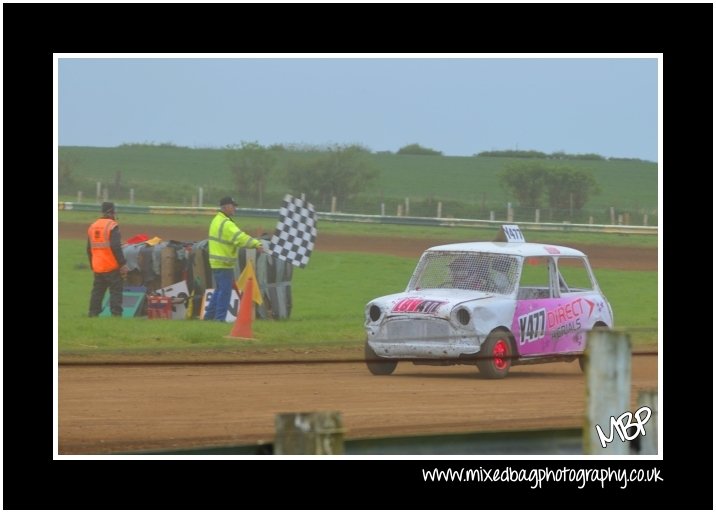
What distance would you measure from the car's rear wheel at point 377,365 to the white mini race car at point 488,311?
10 mm

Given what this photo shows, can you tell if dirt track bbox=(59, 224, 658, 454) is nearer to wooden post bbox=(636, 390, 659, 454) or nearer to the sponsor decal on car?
the sponsor decal on car

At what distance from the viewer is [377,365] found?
1155 cm

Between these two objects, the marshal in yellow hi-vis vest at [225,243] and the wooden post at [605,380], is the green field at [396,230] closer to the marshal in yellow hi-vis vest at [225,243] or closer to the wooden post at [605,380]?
the marshal in yellow hi-vis vest at [225,243]

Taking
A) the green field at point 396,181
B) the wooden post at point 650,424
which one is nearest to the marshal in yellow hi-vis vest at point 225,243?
the green field at point 396,181

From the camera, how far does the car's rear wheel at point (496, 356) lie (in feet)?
35.4

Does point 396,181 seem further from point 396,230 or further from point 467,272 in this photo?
point 467,272

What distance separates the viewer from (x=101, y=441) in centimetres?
812

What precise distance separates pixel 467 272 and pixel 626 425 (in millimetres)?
6495

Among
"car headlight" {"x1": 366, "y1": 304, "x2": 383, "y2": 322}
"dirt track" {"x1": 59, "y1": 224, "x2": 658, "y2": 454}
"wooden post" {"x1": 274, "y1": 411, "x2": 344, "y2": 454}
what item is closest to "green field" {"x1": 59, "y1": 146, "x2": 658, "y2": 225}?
"dirt track" {"x1": 59, "y1": 224, "x2": 658, "y2": 454}

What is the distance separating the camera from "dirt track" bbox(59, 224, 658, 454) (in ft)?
27.8

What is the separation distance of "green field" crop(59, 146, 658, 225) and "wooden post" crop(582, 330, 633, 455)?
1481cm

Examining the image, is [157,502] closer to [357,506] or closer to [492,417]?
[357,506]

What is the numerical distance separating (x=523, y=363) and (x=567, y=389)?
495 mm

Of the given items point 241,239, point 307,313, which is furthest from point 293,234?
point 307,313
